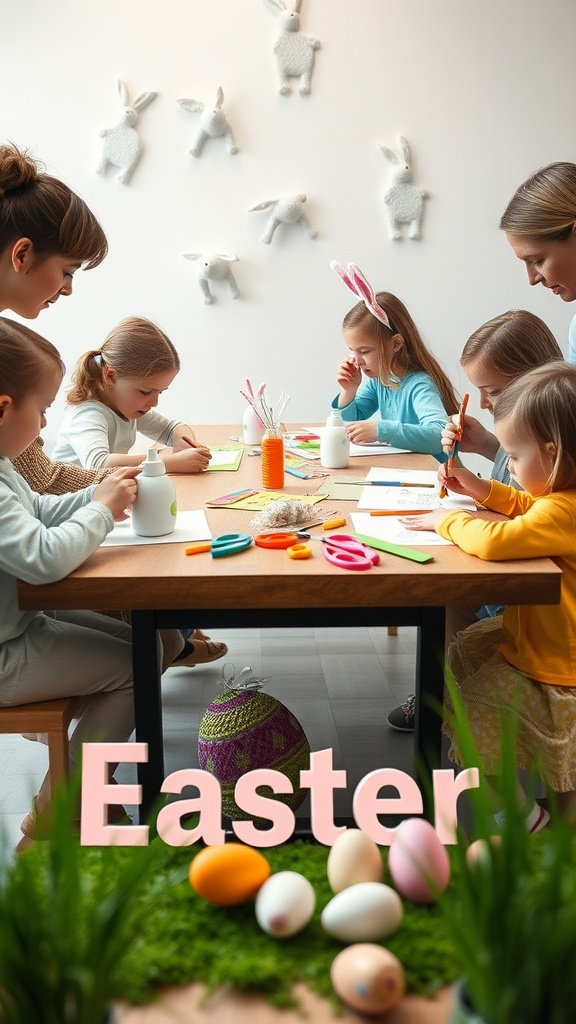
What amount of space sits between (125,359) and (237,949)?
1700 millimetres

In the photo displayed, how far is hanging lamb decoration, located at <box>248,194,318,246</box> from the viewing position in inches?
153

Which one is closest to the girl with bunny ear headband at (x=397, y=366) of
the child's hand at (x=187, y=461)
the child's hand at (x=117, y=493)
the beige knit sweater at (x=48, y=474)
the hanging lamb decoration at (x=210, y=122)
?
the child's hand at (x=187, y=461)

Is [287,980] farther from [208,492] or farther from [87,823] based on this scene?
[208,492]

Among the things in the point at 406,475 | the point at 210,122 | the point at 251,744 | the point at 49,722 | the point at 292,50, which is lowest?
the point at 251,744

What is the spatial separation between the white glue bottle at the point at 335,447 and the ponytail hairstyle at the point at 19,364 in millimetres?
866

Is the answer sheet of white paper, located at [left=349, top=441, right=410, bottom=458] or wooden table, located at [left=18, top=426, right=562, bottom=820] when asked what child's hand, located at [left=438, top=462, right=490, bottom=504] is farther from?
sheet of white paper, located at [left=349, top=441, right=410, bottom=458]

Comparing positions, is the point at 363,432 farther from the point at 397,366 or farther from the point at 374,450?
the point at 397,366

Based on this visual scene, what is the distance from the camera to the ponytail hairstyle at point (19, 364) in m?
1.48

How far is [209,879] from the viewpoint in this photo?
859mm

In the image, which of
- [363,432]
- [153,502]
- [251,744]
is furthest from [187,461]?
[251,744]

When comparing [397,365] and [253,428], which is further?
[397,365]

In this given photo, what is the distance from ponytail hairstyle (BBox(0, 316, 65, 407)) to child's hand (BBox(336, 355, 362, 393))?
137cm

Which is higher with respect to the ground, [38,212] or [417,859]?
[38,212]

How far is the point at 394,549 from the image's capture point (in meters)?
1.52
